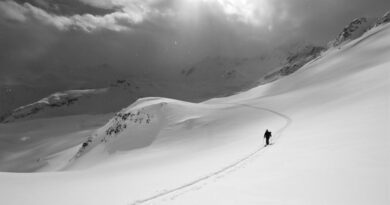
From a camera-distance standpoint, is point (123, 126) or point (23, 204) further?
point (123, 126)

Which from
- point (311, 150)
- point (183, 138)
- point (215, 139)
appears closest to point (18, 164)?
point (183, 138)

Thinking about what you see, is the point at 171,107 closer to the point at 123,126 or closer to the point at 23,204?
the point at 123,126

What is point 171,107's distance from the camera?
207 feet

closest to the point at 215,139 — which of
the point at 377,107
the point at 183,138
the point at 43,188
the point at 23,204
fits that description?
the point at 183,138

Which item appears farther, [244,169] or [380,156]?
[244,169]

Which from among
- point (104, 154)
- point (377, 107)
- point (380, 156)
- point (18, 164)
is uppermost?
point (377, 107)

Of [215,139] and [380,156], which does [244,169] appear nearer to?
[380,156]

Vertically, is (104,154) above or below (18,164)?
above

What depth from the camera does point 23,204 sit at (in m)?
→ 11.6

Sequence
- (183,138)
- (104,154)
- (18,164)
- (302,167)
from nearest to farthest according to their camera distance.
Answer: (302,167) → (183,138) → (104,154) → (18,164)

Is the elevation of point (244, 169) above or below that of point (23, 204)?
above

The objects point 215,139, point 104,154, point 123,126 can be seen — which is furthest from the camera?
point 123,126

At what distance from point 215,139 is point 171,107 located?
1008 inches

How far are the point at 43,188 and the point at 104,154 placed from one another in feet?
135
